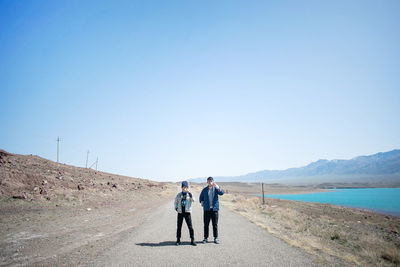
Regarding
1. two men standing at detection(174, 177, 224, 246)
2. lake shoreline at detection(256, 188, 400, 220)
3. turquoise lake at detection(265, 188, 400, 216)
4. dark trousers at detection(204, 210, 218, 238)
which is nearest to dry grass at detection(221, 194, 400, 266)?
dark trousers at detection(204, 210, 218, 238)

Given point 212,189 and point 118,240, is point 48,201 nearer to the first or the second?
point 118,240

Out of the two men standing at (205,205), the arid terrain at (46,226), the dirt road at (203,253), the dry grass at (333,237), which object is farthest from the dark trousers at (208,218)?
the arid terrain at (46,226)

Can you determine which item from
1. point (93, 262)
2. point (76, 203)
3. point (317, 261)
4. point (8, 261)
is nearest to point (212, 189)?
point (317, 261)

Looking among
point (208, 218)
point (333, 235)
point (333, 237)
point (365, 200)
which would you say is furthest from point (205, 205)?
point (365, 200)

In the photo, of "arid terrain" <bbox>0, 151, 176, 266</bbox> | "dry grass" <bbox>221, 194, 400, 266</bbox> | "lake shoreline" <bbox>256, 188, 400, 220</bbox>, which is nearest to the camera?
"arid terrain" <bbox>0, 151, 176, 266</bbox>

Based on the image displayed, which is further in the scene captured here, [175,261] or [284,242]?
[284,242]

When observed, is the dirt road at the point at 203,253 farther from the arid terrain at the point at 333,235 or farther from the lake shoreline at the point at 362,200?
the lake shoreline at the point at 362,200

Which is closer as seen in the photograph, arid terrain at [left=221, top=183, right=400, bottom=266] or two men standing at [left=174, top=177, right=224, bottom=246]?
arid terrain at [left=221, top=183, right=400, bottom=266]

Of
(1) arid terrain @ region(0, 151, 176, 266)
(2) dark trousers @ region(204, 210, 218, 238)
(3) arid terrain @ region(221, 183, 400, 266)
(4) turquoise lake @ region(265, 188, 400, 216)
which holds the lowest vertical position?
(4) turquoise lake @ region(265, 188, 400, 216)

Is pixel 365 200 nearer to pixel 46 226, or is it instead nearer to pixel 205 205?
pixel 205 205

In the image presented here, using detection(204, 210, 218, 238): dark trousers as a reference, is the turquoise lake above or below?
below

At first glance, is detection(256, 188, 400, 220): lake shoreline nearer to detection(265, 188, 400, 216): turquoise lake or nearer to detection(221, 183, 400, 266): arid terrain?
detection(265, 188, 400, 216): turquoise lake

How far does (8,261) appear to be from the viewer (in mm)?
6414

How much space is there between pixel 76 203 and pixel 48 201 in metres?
2.26
